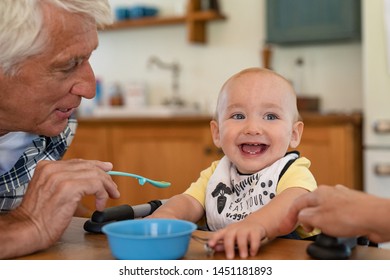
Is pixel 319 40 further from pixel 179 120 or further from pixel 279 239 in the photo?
pixel 279 239

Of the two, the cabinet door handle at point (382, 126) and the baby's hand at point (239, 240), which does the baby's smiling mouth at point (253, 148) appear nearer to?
the baby's hand at point (239, 240)

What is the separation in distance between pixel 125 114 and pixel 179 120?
0.59m

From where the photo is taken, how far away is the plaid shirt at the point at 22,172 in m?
1.39

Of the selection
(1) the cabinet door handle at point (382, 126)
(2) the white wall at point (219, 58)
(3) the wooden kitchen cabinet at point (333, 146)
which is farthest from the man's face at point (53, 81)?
(2) the white wall at point (219, 58)

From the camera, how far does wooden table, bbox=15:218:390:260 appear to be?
81 cm

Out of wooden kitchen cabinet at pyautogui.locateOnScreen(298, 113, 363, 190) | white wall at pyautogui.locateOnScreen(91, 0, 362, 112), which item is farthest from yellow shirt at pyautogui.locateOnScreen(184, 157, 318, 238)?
white wall at pyautogui.locateOnScreen(91, 0, 362, 112)

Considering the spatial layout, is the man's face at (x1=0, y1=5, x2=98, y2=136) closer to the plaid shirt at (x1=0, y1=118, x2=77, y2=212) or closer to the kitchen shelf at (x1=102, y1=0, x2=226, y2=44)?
the plaid shirt at (x1=0, y1=118, x2=77, y2=212)

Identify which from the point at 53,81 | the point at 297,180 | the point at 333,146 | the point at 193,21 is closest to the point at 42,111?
the point at 53,81

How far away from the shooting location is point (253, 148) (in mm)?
1209

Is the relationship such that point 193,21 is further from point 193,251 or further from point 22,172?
point 193,251

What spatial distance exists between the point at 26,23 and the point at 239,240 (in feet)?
1.88

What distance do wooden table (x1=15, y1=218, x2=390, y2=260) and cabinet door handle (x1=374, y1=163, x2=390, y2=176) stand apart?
2.36 metres

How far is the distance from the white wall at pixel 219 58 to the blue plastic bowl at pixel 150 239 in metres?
3.18

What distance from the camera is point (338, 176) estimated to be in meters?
3.17
